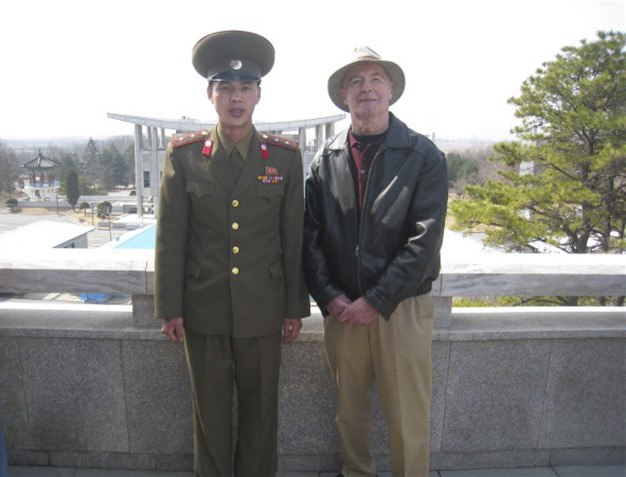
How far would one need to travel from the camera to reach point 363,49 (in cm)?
228

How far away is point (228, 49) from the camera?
2.19 metres

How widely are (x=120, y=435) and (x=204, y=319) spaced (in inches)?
40.9

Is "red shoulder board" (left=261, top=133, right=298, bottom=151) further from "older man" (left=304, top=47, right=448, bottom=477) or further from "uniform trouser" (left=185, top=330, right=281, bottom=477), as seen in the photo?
"uniform trouser" (left=185, top=330, right=281, bottom=477)

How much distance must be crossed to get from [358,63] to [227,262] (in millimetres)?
1116

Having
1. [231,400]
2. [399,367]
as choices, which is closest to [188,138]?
[231,400]

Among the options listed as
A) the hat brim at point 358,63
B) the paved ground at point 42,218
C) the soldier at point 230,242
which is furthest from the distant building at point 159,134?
the soldier at point 230,242

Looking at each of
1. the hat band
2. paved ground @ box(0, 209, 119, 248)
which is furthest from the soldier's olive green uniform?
paved ground @ box(0, 209, 119, 248)

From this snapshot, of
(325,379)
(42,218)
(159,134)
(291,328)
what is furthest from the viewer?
(159,134)

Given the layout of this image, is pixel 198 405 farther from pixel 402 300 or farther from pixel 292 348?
pixel 402 300

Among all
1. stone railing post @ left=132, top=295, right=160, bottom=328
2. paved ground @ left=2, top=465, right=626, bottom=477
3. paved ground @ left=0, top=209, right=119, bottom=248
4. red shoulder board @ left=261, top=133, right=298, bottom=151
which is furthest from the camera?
paved ground @ left=0, top=209, right=119, bottom=248

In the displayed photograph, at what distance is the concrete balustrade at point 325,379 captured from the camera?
2566mm

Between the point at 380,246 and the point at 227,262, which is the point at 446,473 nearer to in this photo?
the point at 380,246

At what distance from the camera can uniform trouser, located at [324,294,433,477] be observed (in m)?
2.26

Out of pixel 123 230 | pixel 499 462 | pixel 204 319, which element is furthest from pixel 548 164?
pixel 123 230
